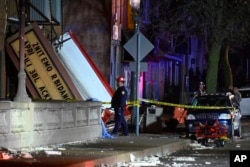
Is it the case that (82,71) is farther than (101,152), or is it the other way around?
(82,71)

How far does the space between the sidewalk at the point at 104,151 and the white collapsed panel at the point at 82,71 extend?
4919mm

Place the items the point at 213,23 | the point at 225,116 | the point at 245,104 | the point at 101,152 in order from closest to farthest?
the point at 101,152 → the point at 225,116 → the point at 213,23 → the point at 245,104

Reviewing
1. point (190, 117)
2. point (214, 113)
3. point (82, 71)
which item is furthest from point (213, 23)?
point (214, 113)

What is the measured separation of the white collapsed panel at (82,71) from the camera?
2452cm

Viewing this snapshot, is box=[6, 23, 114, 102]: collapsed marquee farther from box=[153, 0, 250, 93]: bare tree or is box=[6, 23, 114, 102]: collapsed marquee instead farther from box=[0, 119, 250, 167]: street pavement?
box=[153, 0, 250, 93]: bare tree

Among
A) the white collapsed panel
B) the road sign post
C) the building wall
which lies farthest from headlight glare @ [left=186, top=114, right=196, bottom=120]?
the building wall

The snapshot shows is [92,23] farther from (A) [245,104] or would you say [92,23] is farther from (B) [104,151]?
(B) [104,151]

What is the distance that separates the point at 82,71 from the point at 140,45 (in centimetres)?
563

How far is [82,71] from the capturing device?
24.8 meters

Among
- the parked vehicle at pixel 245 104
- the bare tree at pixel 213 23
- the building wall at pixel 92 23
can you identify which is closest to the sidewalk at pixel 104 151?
the building wall at pixel 92 23

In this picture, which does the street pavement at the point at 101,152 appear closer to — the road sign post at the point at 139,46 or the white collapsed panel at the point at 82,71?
the road sign post at the point at 139,46

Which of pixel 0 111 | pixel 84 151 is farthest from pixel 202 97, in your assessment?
pixel 0 111

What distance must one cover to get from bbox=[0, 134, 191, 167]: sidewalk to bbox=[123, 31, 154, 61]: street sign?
2.66 metres

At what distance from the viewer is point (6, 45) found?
22391mm
